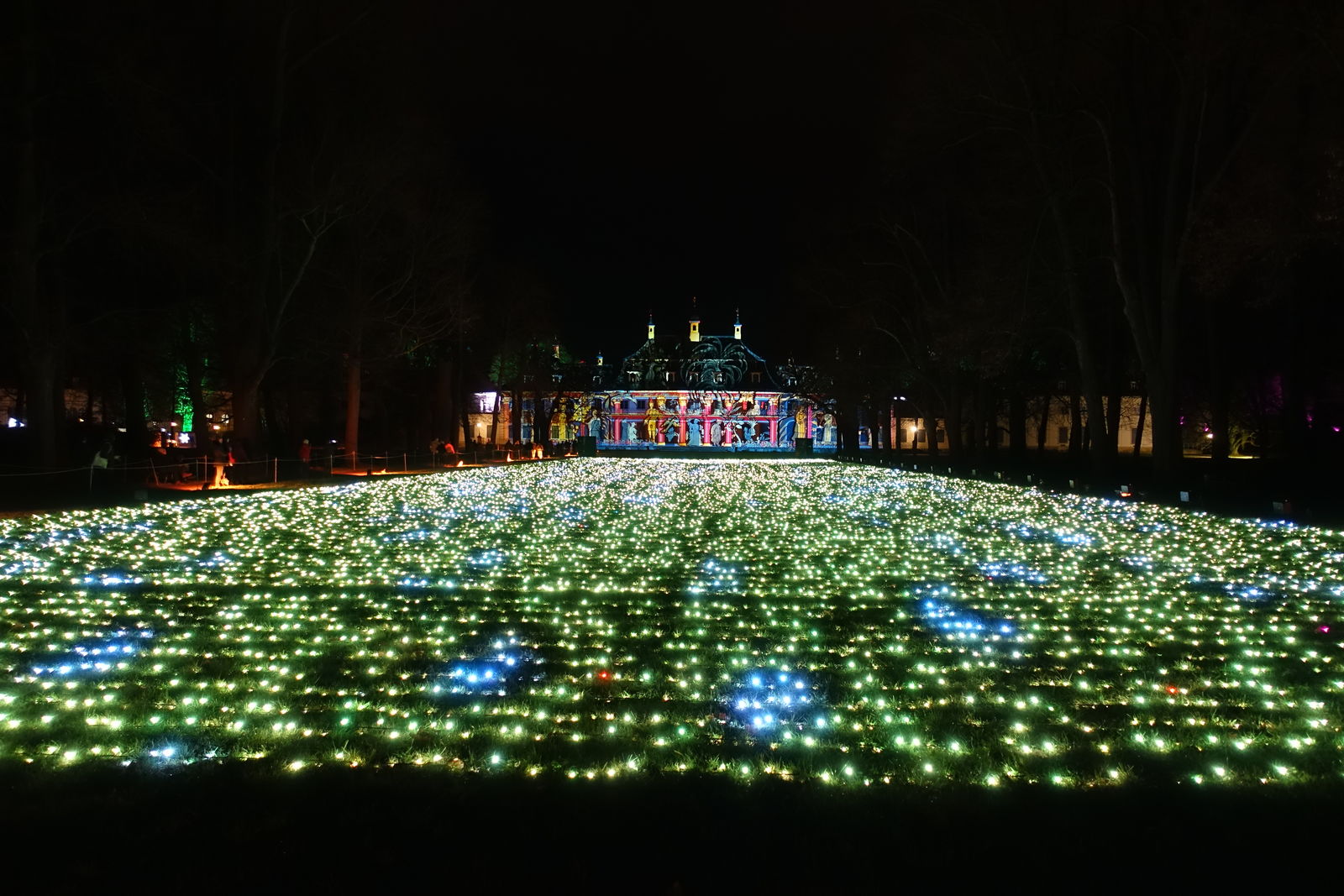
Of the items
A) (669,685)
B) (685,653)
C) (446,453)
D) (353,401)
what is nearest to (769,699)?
(669,685)

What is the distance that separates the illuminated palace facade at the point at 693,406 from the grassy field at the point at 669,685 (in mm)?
93386

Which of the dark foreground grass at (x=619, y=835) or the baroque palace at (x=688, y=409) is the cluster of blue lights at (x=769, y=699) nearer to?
the dark foreground grass at (x=619, y=835)

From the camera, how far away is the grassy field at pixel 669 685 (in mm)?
4633

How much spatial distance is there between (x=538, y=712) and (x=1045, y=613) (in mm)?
5321

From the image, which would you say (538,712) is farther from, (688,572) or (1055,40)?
(1055,40)

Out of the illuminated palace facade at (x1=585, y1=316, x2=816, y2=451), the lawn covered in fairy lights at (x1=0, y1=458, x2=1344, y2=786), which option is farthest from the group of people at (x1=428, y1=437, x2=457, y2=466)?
the illuminated palace facade at (x1=585, y1=316, x2=816, y2=451)

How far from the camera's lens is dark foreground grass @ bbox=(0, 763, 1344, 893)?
3.89 meters

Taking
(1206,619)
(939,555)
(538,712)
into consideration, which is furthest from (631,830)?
(939,555)

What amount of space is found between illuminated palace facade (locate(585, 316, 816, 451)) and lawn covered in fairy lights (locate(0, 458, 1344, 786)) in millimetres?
91998

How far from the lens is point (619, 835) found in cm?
425

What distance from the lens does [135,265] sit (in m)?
26.1

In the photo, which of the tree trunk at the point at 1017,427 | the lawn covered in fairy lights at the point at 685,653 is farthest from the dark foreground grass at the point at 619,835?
the tree trunk at the point at 1017,427

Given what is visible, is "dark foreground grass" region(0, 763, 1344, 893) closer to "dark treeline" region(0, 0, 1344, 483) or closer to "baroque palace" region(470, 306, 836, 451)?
"dark treeline" region(0, 0, 1344, 483)

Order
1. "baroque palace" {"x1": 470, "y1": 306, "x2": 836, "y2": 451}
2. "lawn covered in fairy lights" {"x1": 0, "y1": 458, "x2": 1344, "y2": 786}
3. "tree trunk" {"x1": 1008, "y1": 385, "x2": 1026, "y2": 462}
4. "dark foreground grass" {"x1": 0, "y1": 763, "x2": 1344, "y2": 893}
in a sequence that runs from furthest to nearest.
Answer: "baroque palace" {"x1": 470, "y1": 306, "x2": 836, "y2": 451} → "tree trunk" {"x1": 1008, "y1": 385, "x2": 1026, "y2": 462} → "lawn covered in fairy lights" {"x1": 0, "y1": 458, "x2": 1344, "y2": 786} → "dark foreground grass" {"x1": 0, "y1": 763, "x2": 1344, "y2": 893}
